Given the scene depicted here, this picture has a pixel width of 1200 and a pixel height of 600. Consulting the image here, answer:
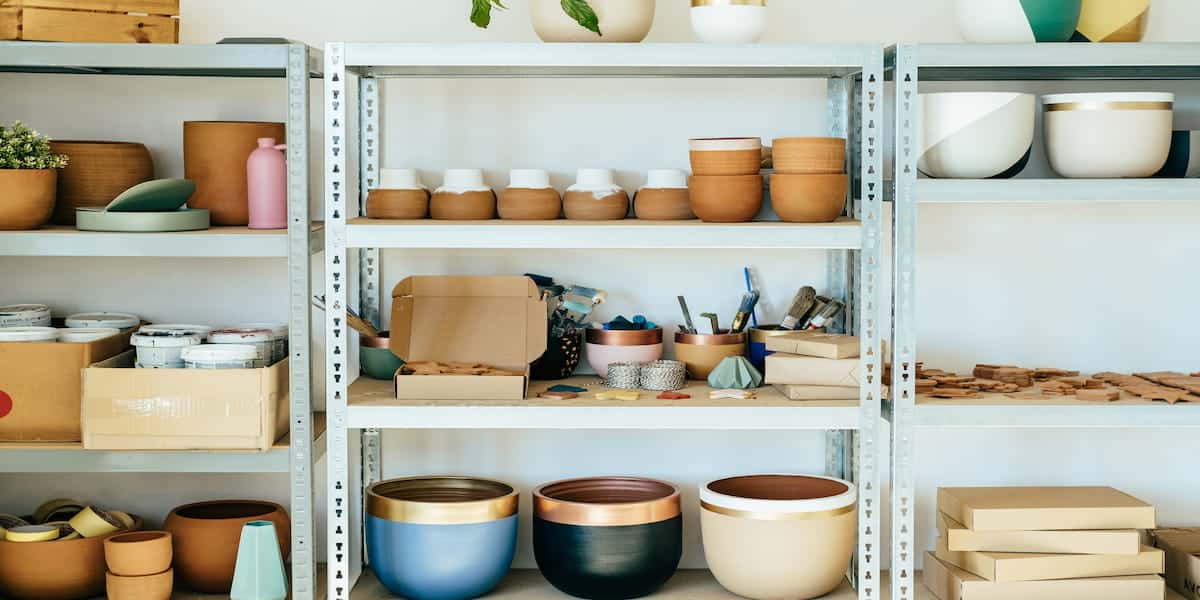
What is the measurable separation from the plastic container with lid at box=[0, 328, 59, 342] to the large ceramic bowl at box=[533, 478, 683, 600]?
0.99 meters

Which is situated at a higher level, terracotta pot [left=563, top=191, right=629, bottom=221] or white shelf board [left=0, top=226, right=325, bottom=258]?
terracotta pot [left=563, top=191, right=629, bottom=221]

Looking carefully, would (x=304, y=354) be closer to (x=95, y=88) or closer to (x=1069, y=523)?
(x=95, y=88)

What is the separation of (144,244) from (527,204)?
71 cm

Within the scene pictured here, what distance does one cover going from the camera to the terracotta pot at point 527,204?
8.16 feet

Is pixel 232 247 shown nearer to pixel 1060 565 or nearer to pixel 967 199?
pixel 967 199

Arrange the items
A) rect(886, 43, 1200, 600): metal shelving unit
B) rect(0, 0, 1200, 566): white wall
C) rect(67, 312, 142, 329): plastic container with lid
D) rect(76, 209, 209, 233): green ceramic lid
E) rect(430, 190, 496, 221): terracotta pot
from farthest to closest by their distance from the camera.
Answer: rect(0, 0, 1200, 566): white wall < rect(67, 312, 142, 329): plastic container with lid < rect(430, 190, 496, 221): terracotta pot < rect(76, 209, 209, 233): green ceramic lid < rect(886, 43, 1200, 600): metal shelving unit

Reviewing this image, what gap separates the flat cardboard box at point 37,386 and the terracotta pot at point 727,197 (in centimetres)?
118

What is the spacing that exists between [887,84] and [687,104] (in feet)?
1.40

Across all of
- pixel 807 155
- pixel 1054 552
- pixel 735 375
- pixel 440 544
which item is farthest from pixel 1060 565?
pixel 440 544

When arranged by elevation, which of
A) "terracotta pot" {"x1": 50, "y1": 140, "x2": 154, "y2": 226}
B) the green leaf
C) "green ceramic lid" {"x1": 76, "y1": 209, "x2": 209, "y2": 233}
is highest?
the green leaf

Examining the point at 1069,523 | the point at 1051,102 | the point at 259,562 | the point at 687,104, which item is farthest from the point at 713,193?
the point at 259,562

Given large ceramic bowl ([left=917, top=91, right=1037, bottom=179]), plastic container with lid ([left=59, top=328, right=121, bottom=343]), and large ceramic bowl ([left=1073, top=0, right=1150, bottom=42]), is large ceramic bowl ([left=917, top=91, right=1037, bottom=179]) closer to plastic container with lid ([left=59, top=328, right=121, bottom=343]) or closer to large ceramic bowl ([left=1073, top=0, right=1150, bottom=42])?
large ceramic bowl ([left=1073, top=0, right=1150, bottom=42])

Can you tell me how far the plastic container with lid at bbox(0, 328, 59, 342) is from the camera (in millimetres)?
2436

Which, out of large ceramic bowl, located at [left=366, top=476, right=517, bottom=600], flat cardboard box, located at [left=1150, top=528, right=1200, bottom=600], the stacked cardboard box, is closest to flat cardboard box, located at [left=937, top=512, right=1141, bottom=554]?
the stacked cardboard box
